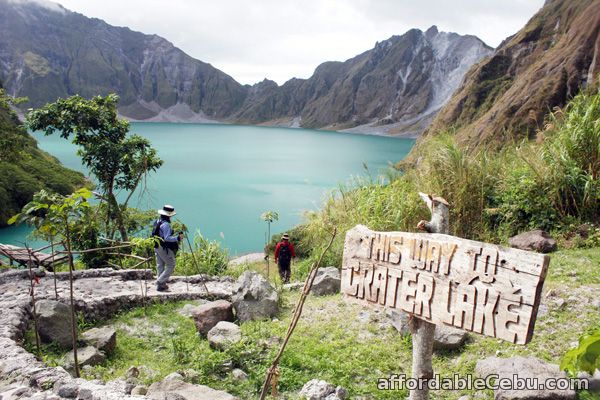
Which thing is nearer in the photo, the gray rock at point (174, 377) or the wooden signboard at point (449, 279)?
the wooden signboard at point (449, 279)

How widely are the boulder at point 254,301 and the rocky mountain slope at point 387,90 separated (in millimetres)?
101256

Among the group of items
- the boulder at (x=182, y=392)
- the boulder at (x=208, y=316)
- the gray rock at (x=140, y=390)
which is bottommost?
the boulder at (x=208, y=316)

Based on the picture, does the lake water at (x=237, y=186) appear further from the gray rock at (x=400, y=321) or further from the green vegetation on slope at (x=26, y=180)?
the gray rock at (x=400, y=321)

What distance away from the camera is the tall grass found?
6.26 meters

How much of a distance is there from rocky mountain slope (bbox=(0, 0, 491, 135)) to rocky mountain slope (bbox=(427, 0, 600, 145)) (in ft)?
186

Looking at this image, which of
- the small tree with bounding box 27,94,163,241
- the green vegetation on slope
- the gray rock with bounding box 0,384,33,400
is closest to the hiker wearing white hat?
the gray rock with bounding box 0,384,33,400

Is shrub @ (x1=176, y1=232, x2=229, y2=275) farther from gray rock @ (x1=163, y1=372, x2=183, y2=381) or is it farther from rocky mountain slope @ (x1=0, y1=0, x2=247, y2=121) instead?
rocky mountain slope @ (x1=0, y1=0, x2=247, y2=121)

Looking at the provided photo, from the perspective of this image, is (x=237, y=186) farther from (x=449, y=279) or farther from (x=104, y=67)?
(x=104, y=67)

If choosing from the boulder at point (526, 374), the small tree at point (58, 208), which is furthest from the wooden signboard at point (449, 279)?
the small tree at point (58, 208)

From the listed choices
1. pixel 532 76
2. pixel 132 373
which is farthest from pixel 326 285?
pixel 532 76

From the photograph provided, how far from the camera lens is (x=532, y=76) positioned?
98.3 ft

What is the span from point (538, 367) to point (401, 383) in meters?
1.13

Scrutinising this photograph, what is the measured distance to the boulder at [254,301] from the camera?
5.62 m

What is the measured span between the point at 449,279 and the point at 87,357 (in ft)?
12.8
